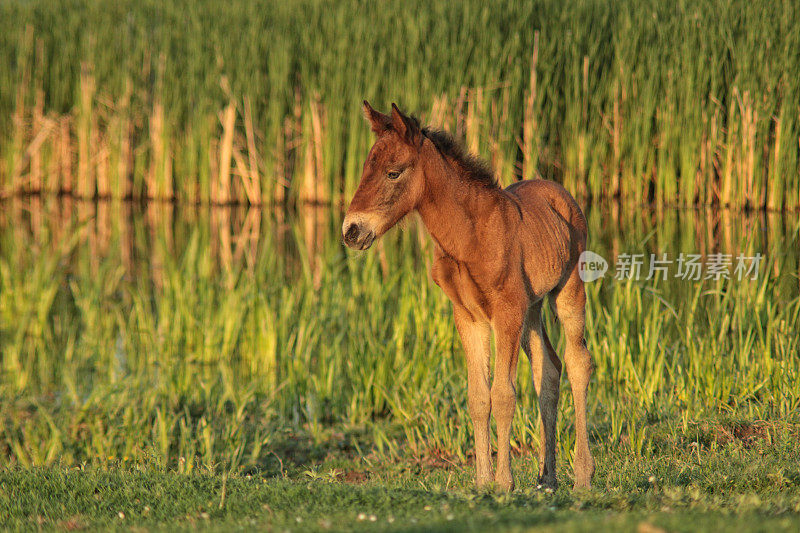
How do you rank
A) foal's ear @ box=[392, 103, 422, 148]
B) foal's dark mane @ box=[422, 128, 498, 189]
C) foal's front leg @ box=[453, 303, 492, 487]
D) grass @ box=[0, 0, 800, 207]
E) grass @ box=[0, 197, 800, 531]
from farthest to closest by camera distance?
grass @ box=[0, 0, 800, 207] → foal's front leg @ box=[453, 303, 492, 487] → foal's dark mane @ box=[422, 128, 498, 189] → grass @ box=[0, 197, 800, 531] → foal's ear @ box=[392, 103, 422, 148]

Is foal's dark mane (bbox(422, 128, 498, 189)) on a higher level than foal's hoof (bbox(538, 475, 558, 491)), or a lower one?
higher

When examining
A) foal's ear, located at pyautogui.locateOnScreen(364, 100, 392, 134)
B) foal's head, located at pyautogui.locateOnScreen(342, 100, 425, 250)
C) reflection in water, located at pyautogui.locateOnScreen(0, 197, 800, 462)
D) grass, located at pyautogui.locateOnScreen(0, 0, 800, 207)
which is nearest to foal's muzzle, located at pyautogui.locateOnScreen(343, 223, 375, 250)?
foal's head, located at pyautogui.locateOnScreen(342, 100, 425, 250)

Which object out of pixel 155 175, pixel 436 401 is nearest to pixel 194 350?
pixel 436 401

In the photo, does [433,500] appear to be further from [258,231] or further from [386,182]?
[258,231]

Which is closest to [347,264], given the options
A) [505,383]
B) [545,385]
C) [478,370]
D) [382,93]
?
[382,93]

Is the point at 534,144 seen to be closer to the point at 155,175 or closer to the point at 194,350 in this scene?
the point at 194,350

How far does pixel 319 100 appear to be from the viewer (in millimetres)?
16547

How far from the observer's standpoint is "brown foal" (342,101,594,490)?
427 cm

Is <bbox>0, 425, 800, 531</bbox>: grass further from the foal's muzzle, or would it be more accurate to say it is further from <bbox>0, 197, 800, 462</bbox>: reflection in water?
the foal's muzzle

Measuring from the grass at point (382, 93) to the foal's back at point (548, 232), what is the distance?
20.8ft

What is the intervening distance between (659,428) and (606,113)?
911 centimetres

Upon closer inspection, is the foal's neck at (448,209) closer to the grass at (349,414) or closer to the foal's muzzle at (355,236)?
the grass at (349,414)

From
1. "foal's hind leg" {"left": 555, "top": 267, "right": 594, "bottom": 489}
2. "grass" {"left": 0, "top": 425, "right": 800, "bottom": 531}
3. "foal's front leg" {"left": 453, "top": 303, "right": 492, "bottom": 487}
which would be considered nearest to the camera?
"grass" {"left": 0, "top": 425, "right": 800, "bottom": 531}

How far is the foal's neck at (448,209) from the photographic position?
4422 millimetres
